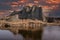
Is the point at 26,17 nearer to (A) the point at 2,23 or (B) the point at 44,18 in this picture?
(B) the point at 44,18

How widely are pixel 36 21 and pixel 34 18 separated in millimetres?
7600

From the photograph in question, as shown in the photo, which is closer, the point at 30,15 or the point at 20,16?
the point at 20,16

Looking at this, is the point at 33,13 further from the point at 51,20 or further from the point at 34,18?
the point at 51,20

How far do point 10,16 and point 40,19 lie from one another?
11.4 m

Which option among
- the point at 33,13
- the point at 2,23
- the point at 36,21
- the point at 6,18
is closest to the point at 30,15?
the point at 33,13

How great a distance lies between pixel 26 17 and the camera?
9138 centimetres

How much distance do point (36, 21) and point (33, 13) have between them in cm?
837

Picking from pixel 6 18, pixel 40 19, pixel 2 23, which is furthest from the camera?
pixel 40 19

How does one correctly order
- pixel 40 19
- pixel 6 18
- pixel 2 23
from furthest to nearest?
pixel 40 19
pixel 6 18
pixel 2 23

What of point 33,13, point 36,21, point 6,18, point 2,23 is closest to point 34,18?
point 33,13

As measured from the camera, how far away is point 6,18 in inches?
3140

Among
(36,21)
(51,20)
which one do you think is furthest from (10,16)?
(51,20)

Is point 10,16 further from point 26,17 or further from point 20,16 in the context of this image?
point 26,17

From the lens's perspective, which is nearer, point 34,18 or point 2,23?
point 2,23
